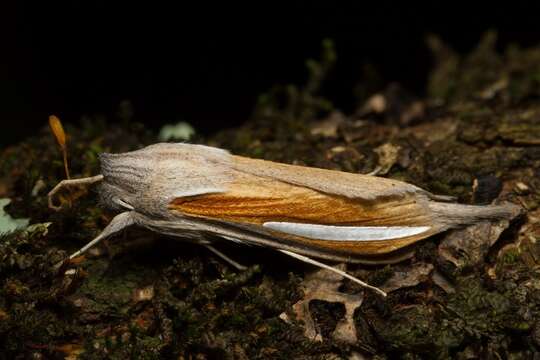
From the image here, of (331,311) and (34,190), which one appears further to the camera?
(34,190)

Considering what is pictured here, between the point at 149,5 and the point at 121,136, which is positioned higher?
the point at 149,5

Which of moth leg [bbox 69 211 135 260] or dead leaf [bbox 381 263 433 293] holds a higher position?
moth leg [bbox 69 211 135 260]

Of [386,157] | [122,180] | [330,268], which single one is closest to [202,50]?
[386,157]

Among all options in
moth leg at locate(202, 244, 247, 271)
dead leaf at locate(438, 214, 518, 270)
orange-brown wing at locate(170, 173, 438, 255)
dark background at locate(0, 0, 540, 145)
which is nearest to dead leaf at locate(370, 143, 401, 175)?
orange-brown wing at locate(170, 173, 438, 255)

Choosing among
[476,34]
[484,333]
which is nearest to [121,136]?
[484,333]

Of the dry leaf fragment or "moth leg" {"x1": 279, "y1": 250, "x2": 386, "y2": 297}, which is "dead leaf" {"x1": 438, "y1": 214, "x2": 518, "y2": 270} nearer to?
the dry leaf fragment

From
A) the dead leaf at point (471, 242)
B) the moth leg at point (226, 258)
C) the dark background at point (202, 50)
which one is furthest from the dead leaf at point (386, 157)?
the dark background at point (202, 50)

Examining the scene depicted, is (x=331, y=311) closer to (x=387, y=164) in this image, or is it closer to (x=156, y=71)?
(x=387, y=164)

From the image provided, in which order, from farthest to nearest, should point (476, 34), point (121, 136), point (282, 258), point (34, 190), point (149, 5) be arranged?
point (476, 34), point (149, 5), point (121, 136), point (34, 190), point (282, 258)
